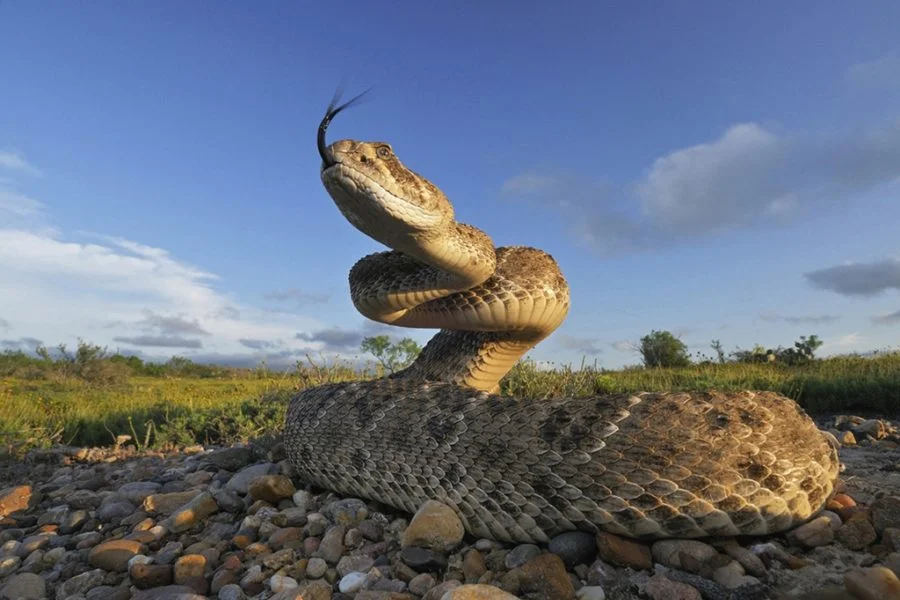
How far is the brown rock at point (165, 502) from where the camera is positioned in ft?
19.4

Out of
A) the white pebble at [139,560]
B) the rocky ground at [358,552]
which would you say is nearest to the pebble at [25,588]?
the rocky ground at [358,552]

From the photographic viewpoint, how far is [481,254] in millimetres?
6352

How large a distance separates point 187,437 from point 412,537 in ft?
25.3

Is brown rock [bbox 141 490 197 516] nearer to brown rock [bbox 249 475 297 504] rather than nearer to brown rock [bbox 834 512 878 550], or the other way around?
brown rock [bbox 249 475 297 504]

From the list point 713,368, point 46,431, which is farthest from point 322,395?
point 713,368

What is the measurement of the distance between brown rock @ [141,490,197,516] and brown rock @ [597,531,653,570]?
14.1ft

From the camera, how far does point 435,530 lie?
13.4ft

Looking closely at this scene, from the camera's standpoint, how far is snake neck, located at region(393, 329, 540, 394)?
7.40m

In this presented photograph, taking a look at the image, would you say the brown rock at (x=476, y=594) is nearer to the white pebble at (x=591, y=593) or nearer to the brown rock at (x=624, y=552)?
the white pebble at (x=591, y=593)

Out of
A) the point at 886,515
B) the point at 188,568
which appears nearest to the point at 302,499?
the point at 188,568

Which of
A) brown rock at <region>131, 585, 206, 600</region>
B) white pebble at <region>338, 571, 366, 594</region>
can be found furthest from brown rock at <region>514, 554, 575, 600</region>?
brown rock at <region>131, 585, 206, 600</region>

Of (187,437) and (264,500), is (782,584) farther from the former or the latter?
(187,437)

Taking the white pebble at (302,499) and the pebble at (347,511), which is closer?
the pebble at (347,511)

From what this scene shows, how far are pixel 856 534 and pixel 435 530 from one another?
2.71 meters
